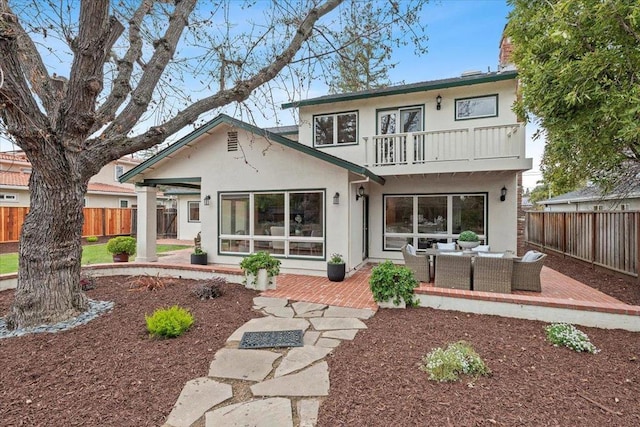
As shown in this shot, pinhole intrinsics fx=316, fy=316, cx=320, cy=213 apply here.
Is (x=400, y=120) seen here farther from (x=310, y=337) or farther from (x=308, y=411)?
(x=308, y=411)

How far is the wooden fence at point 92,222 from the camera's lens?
14.1m

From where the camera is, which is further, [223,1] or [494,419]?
[223,1]

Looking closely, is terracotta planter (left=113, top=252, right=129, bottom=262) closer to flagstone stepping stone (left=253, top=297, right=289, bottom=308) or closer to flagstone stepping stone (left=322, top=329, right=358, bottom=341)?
flagstone stepping stone (left=253, top=297, right=289, bottom=308)

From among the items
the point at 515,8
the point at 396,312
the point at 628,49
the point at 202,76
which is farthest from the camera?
the point at 202,76

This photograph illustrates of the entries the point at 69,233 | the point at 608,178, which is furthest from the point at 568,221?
the point at 69,233

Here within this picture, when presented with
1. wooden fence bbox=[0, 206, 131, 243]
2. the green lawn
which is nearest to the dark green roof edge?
the green lawn

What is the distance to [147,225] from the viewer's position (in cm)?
1001

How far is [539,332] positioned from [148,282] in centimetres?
714

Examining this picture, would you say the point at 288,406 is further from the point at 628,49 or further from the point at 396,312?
the point at 628,49

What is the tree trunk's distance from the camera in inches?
178

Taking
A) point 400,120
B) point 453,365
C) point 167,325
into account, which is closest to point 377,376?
point 453,365

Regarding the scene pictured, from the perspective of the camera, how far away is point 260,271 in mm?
6801

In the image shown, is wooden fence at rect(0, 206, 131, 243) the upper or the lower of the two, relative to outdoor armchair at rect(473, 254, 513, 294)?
upper

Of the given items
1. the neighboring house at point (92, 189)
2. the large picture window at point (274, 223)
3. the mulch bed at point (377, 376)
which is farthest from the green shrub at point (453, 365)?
the neighboring house at point (92, 189)
